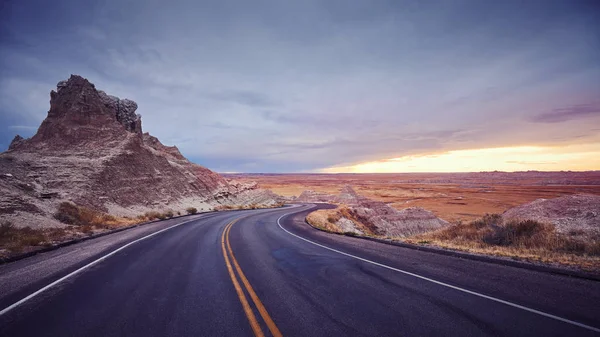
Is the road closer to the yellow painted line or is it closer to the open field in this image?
the yellow painted line

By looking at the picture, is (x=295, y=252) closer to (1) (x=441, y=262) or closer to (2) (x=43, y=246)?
(1) (x=441, y=262)

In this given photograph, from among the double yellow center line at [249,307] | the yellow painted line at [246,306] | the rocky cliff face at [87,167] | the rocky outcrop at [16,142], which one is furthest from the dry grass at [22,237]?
the rocky outcrop at [16,142]

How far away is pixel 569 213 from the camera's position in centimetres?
1562

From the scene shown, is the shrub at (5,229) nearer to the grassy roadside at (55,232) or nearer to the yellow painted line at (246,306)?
the grassy roadside at (55,232)

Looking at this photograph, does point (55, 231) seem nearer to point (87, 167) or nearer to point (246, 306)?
point (87, 167)

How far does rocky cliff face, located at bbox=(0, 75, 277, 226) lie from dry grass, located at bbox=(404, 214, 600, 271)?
75.3 feet

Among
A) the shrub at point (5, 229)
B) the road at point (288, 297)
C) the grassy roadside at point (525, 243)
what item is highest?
the shrub at point (5, 229)

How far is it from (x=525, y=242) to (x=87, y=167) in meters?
34.6

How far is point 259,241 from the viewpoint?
1370cm

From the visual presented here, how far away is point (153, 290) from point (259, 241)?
297 inches

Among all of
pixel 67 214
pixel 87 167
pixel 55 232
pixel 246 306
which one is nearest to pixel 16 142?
pixel 87 167

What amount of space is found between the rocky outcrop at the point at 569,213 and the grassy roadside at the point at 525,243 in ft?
2.30

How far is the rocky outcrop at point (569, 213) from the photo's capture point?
13.3 metres

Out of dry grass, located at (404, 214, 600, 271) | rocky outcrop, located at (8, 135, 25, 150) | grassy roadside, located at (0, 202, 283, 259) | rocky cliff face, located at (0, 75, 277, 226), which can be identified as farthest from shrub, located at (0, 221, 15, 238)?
rocky outcrop, located at (8, 135, 25, 150)
